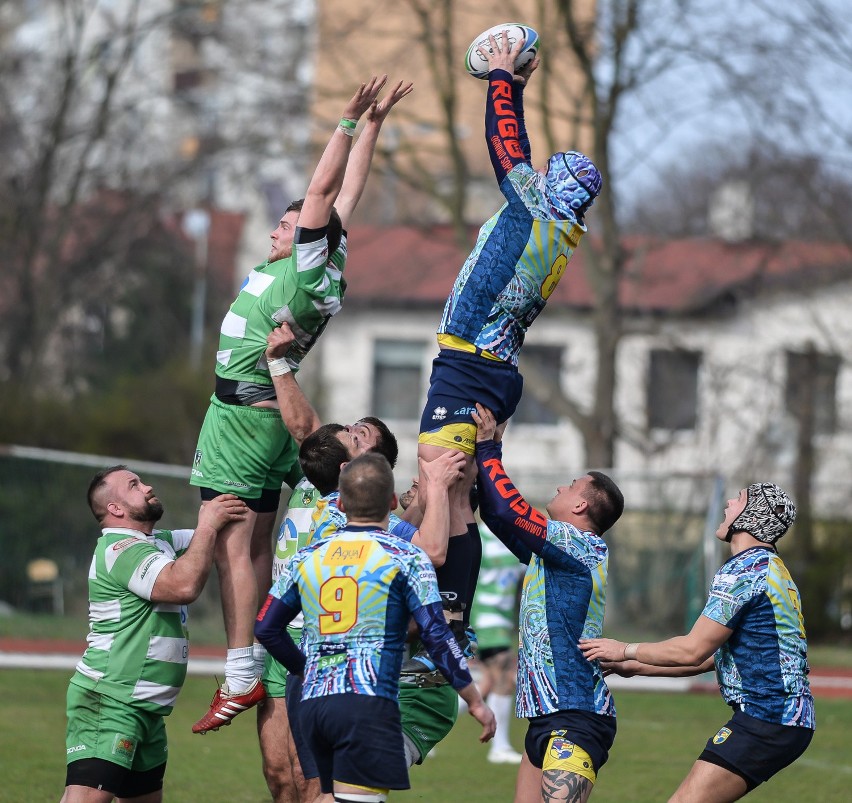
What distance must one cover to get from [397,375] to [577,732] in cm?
2832

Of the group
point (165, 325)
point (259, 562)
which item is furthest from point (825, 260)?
point (259, 562)

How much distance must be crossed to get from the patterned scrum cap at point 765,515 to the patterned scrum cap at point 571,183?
1.47 metres

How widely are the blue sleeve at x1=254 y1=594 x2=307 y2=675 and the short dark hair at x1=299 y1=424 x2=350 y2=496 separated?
83cm

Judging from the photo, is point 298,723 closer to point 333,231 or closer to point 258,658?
point 258,658

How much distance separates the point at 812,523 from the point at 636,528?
4.90 m

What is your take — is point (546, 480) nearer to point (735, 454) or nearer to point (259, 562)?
point (735, 454)

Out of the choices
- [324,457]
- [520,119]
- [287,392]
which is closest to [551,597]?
[324,457]

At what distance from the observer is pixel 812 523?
2362 centimetres

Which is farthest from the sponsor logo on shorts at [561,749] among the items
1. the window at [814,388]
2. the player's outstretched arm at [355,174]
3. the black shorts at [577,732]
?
the window at [814,388]

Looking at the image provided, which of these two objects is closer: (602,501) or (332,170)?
(602,501)

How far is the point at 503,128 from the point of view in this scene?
20.1 ft

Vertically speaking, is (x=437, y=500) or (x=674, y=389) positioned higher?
(x=674, y=389)

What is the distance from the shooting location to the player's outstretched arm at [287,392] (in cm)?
651

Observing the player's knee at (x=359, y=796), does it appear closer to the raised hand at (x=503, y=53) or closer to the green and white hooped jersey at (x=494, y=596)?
the raised hand at (x=503, y=53)
